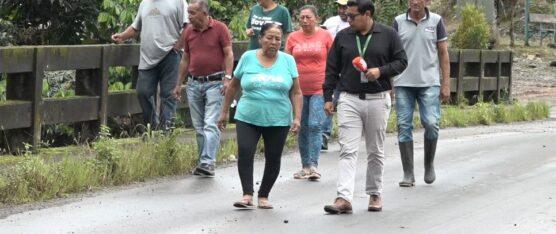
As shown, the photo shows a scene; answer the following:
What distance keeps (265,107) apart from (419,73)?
6.92ft

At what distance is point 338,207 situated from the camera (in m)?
9.45

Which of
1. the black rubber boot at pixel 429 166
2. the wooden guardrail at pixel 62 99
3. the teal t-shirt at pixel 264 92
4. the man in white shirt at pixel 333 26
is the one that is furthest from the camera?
the man in white shirt at pixel 333 26

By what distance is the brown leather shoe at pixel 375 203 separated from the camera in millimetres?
9727

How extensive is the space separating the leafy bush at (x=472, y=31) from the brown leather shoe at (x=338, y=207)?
16.2 m

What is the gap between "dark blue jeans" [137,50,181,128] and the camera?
12750 millimetres

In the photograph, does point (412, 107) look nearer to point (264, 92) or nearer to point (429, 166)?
point (429, 166)

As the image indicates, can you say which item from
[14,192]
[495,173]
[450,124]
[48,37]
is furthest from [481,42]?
[14,192]

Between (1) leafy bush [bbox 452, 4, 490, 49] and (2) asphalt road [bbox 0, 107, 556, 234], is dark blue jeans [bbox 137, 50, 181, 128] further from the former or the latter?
(1) leafy bush [bbox 452, 4, 490, 49]

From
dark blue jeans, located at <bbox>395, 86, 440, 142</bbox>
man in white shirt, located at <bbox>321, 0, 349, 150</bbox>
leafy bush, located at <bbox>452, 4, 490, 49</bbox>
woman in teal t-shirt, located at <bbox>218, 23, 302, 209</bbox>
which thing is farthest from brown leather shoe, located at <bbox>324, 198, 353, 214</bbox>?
leafy bush, located at <bbox>452, 4, 490, 49</bbox>

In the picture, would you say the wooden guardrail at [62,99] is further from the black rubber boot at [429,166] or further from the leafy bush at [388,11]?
the leafy bush at [388,11]

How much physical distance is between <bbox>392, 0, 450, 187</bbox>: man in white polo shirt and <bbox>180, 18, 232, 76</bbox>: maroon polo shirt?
1741 mm

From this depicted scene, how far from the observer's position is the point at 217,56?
11719mm

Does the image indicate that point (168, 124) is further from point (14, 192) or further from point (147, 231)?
point (147, 231)

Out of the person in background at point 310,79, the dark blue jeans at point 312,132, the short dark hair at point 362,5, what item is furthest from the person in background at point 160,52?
the short dark hair at point 362,5
